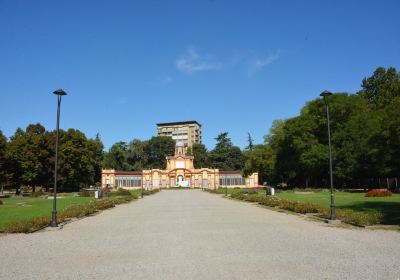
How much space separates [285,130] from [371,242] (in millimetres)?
54729

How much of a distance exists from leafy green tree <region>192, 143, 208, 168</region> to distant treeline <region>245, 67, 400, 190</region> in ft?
192

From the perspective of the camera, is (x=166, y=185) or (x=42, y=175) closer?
(x=42, y=175)

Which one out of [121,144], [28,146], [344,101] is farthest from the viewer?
[121,144]

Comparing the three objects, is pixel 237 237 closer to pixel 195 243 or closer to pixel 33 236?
pixel 195 243

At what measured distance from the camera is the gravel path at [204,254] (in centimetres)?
769

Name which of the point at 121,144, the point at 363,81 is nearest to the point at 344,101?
the point at 363,81

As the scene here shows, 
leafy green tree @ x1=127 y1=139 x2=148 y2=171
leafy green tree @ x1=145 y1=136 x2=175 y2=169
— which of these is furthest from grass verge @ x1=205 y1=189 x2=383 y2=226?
leafy green tree @ x1=145 y1=136 x2=175 y2=169

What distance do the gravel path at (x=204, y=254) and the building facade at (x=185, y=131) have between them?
149746mm

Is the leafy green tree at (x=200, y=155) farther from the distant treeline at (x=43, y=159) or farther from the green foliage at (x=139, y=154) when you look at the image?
the distant treeline at (x=43, y=159)

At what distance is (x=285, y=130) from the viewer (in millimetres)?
65000

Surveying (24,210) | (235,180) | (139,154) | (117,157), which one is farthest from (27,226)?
(139,154)

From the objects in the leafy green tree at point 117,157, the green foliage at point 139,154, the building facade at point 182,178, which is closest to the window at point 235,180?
the building facade at point 182,178

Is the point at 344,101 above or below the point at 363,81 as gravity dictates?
below

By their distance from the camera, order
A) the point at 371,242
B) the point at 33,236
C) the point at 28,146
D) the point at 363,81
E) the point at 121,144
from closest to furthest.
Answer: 1. the point at 371,242
2. the point at 33,236
3. the point at 28,146
4. the point at 363,81
5. the point at 121,144
